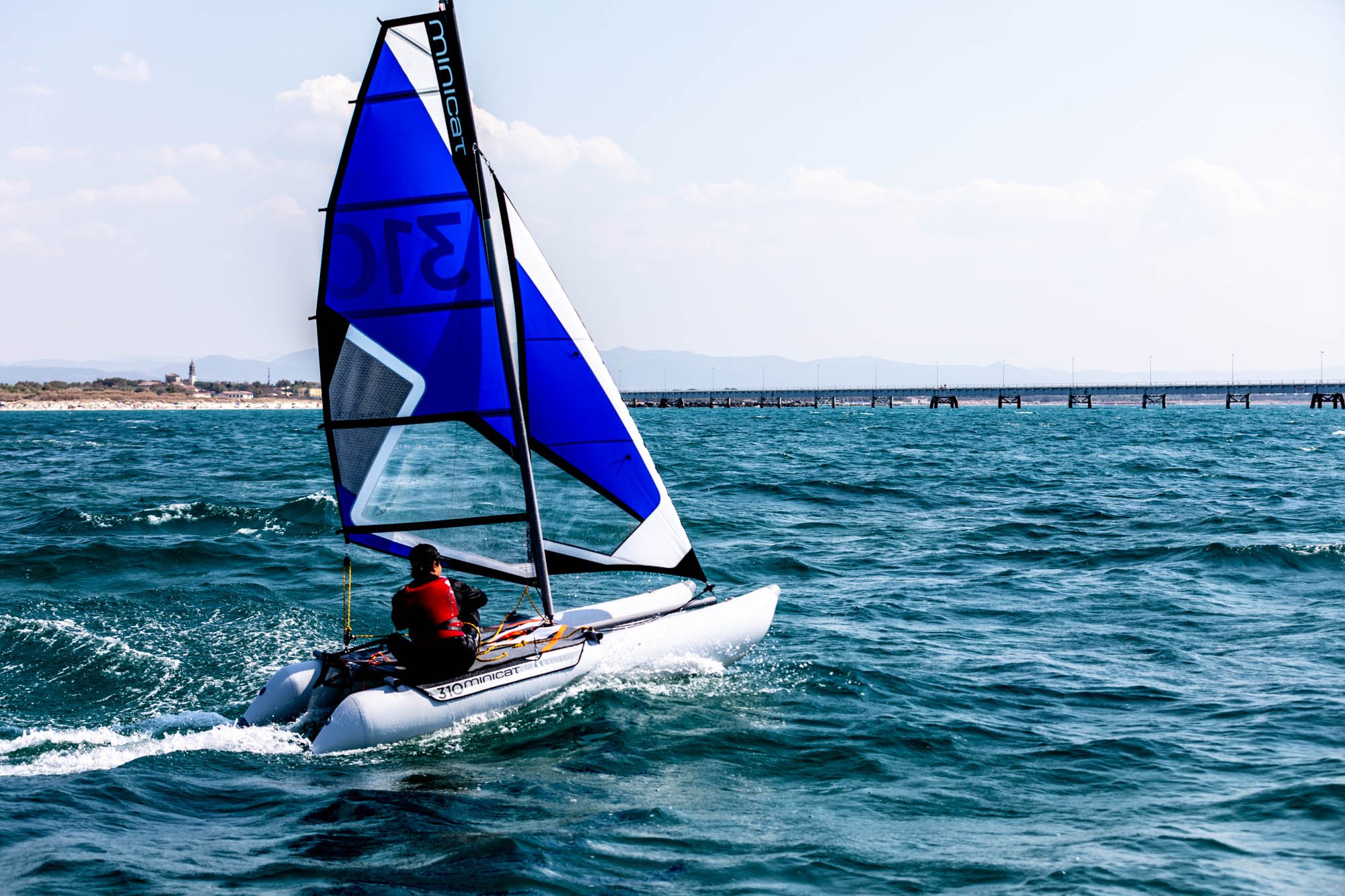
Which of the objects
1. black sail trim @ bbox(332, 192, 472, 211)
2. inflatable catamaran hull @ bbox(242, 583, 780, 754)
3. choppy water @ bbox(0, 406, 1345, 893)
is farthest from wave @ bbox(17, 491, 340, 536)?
black sail trim @ bbox(332, 192, 472, 211)

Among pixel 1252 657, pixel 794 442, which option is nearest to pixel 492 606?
pixel 1252 657

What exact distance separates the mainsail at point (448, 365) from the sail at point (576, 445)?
18 millimetres

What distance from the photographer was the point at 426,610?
10.0m

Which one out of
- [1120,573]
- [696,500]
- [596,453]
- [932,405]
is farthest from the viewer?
[932,405]

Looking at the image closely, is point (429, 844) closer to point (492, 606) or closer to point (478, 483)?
point (478, 483)

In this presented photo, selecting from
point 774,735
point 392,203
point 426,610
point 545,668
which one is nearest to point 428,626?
point 426,610

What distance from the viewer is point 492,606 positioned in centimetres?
1589

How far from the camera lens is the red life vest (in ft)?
32.9

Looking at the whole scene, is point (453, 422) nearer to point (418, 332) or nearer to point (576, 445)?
point (418, 332)

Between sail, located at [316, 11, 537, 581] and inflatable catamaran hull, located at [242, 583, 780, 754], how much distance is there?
1.16 meters

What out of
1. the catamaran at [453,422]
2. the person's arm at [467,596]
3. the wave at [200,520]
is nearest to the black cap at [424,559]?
the person's arm at [467,596]

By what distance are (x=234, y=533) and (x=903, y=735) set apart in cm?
1666

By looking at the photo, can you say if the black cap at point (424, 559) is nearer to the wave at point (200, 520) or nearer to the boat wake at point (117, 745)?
the boat wake at point (117, 745)

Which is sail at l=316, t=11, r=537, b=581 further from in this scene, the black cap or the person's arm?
the black cap
